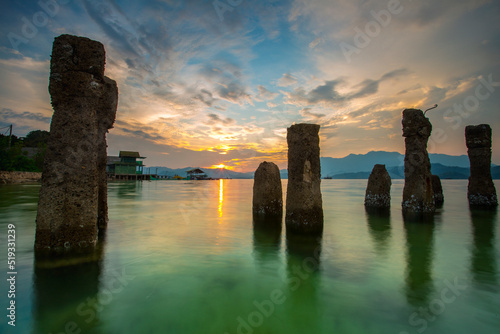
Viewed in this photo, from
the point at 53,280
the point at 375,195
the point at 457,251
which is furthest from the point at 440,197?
the point at 53,280

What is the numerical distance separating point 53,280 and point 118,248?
202 cm

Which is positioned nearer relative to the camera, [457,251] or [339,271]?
[339,271]

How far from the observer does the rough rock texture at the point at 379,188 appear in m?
11.9

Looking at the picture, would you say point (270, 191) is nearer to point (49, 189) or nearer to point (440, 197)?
point (49, 189)

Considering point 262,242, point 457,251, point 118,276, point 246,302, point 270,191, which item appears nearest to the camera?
point 246,302

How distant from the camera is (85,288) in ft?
12.4

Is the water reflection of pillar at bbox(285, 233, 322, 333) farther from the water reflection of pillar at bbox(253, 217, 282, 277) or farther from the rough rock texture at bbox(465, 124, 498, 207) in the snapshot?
the rough rock texture at bbox(465, 124, 498, 207)

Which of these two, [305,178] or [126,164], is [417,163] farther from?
[126,164]

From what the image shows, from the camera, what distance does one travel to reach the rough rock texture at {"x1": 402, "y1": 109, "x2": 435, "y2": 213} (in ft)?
32.1

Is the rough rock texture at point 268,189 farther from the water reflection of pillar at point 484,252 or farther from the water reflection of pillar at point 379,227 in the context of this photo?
the water reflection of pillar at point 484,252

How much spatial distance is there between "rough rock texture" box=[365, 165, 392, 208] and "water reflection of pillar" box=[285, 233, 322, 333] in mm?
6917

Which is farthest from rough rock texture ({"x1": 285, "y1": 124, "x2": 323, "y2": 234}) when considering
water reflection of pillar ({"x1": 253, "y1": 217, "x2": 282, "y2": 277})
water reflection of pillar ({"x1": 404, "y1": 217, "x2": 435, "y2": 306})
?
water reflection of pillar ({"x1": 404, "y1": 217, "x2": 435, "y2": 306})

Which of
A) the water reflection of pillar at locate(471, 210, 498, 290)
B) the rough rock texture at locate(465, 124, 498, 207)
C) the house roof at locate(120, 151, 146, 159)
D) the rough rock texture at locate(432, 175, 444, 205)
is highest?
the house roof at locate(120, 151, 146, 159)

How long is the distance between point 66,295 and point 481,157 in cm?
1705
